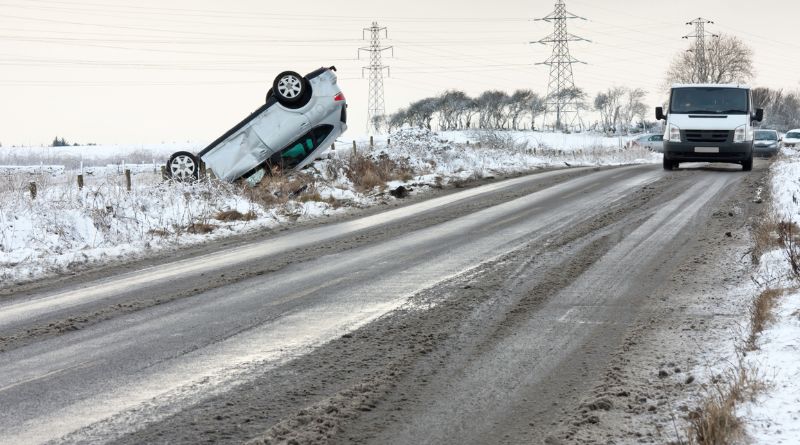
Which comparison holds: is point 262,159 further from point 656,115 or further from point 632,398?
point 632,398

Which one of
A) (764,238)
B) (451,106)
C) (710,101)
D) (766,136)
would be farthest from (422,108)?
(764,238)

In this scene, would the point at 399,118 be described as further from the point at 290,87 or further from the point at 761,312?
the point at 761,312

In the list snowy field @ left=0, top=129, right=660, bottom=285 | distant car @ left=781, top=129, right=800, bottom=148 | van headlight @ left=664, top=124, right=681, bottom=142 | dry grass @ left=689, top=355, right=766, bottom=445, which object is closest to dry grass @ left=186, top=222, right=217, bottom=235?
snowy field @ left=0, top=129, right=660, bottom=285

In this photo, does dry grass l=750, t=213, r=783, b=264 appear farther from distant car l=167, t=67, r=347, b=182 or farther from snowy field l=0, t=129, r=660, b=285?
distant car l=167, t=67, r=347, b=182

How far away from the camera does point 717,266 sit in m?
8.22

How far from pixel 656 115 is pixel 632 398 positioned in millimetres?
18443

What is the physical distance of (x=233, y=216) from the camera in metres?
14.1

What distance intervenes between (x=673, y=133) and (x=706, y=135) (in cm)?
88

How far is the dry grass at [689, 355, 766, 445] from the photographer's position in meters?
3.51

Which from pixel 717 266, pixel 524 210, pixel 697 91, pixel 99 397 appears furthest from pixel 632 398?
pixel 697 91

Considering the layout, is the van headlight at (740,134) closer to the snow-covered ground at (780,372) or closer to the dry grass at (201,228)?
the dry grass at (201,228)

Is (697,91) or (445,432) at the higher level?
(697,91)

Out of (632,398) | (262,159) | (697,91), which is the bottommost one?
(632,398)

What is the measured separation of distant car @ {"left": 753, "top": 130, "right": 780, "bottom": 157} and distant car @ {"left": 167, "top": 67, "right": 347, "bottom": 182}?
2434 centimetres
